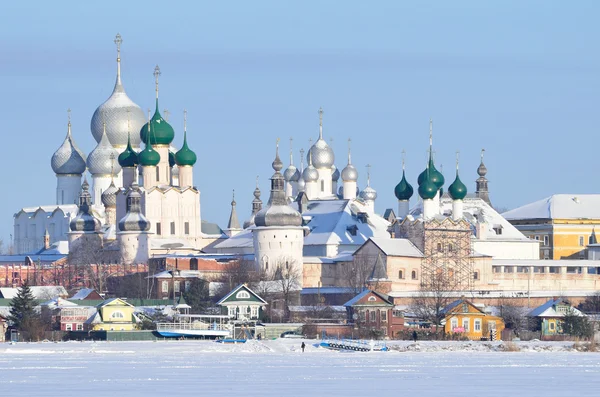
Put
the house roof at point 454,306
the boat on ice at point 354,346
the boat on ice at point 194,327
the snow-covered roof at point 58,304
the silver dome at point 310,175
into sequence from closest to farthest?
1. the boat on ice at point 354,346
2. the boat on ice at point 194,327
3. the house roof at point 454,306
4. the snow-covered roof at point 58,304
5. the silver dome at point 310,175

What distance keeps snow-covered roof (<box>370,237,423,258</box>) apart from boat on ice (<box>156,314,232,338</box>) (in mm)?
11531

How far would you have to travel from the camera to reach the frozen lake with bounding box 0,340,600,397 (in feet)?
118

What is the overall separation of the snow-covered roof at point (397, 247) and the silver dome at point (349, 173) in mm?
13712

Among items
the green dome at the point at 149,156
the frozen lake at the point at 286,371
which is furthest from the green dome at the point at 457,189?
the frozen lake at the point at 286,371

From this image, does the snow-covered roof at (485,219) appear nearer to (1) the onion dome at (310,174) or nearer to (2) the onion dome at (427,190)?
(2) the onion dome at (427,190)

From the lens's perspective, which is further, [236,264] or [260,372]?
[236,264]

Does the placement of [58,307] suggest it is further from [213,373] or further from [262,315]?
[213,373]

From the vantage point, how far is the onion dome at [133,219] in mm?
81625

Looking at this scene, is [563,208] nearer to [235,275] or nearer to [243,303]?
[235,275]

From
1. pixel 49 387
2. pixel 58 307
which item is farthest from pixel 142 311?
pixel 49 387

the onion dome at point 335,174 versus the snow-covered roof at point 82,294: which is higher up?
the onion dome at point 335,174

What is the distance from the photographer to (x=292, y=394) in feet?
114

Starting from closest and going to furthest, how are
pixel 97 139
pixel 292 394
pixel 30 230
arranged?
1. pixel 292 394
2. pixel 97 139
3. pixel 30 230

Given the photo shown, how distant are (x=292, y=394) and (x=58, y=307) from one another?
1302 inches
